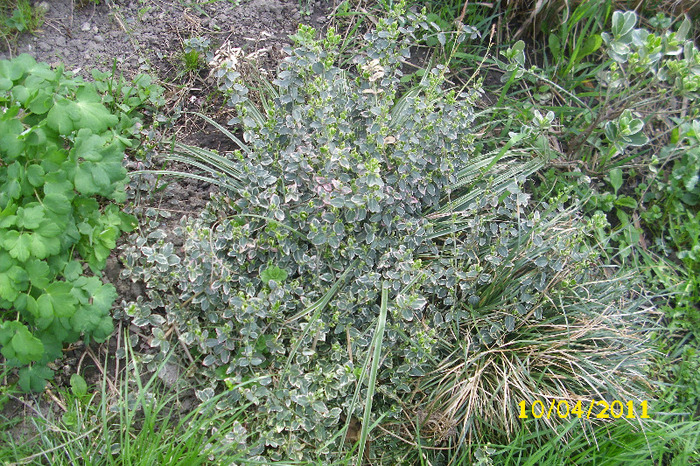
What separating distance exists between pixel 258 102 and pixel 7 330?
1.54 metres

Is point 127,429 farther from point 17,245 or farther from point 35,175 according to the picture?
point 35,175

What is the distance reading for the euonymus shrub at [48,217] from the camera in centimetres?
180

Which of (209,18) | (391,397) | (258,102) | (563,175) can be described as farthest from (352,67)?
(391,397)

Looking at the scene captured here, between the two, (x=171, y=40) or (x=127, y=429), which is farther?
(x=171, y=40)

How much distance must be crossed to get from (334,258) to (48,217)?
1049mm

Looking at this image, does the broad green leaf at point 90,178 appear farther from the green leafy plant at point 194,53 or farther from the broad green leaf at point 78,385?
the green leafy plant at point 194,53

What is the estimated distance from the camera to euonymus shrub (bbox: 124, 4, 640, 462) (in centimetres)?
199

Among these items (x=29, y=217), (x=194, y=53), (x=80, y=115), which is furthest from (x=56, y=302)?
(x=194, y=53)

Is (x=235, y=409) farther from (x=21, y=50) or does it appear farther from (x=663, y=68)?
(x=663, y=68)

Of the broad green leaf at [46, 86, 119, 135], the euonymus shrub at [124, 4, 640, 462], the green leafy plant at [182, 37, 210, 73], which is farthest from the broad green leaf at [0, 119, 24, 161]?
the green leafy plant at [182, 37, 210, 73]

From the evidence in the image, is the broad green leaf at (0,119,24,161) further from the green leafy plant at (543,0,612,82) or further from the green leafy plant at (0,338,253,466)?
the green leafy plant at (543,0,612,82)
